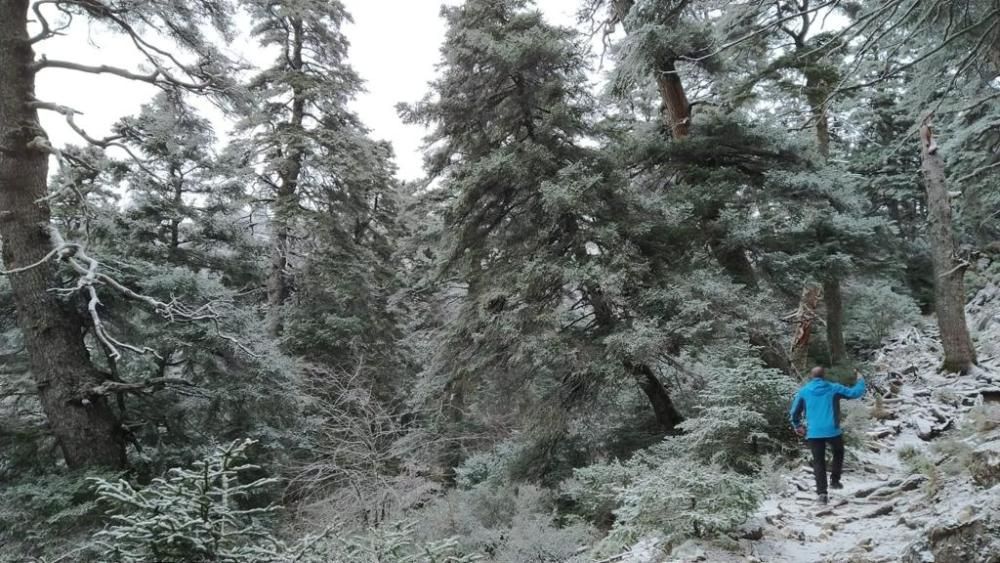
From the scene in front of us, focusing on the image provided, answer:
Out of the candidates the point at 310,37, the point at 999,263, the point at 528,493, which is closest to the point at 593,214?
the point at 528,493

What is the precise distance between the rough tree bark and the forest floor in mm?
10660

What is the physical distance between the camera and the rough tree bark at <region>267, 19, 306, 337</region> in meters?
12.6

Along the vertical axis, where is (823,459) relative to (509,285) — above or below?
below

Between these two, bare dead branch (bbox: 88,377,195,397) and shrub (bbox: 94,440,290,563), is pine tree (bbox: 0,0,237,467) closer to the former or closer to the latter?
bare dead branch (bbox: 88,377,195,397)

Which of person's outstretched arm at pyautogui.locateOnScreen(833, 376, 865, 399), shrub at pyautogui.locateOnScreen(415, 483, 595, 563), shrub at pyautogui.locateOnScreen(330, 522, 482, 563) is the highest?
person's outstretched arm at pyautogui.locateOnScreen(833, 376, 865, 399)

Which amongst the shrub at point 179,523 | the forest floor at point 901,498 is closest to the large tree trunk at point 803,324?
the forest floor at point 901,498

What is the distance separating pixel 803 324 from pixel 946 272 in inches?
91.0

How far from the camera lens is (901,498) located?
4453 millimetres

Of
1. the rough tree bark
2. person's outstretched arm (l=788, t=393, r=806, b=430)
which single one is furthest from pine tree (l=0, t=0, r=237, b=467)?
person's outstretched arm (l=788, t=393, r=806, b=430)

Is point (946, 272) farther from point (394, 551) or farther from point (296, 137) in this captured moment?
point (296, 137)

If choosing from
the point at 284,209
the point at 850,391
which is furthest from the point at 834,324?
the point at 284,209

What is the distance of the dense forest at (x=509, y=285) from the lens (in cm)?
537

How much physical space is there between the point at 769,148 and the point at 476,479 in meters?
8.00

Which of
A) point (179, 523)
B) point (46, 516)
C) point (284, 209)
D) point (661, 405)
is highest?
point (284, 209)
